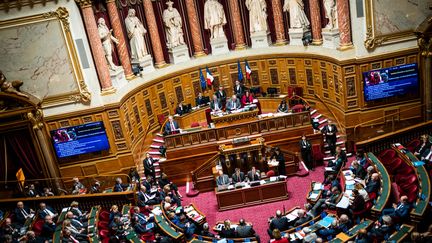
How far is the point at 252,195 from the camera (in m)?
16.6

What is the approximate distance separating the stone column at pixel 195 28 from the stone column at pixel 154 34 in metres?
1.77

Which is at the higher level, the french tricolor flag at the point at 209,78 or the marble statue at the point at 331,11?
the marble statue at the point at 331,11

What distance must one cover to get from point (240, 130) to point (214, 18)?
6651 millimetres

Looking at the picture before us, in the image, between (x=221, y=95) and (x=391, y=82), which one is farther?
(x=221, y=95)

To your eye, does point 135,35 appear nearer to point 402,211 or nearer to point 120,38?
point 120,38

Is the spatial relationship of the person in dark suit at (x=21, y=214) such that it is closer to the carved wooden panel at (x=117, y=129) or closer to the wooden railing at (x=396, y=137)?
the carved wooden panel at (x=117, y=129)

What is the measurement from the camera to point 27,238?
1404 cm

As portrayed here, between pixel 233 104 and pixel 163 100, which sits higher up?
pixel 163 100

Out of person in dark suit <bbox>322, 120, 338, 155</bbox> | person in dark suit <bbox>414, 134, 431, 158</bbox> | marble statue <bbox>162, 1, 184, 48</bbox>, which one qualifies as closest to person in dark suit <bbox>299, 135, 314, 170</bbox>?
person in dark suit <bbox>322, 120, 338, 155</bbox>

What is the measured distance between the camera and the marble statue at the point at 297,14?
21.6m

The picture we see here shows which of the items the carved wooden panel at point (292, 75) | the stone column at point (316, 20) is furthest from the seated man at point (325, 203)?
the stone column at point (316, 20)

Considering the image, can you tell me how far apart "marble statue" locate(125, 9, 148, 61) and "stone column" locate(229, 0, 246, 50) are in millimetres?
4510

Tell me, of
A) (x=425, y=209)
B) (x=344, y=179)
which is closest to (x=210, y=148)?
(x=344, y=179)

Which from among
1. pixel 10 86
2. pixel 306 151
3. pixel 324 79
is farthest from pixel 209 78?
pixel 10 86
